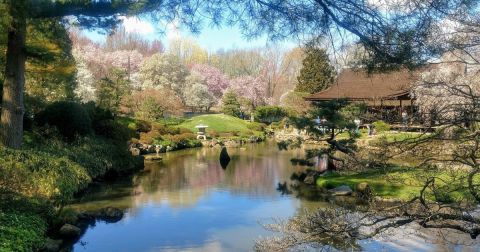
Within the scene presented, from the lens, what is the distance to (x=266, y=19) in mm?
4164

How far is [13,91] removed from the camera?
9445 millimetres

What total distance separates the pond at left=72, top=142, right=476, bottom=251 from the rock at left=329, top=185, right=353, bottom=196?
35.3 inches

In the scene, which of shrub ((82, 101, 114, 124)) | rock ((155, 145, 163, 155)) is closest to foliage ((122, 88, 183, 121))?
rock ((155, 145, 163, 155))

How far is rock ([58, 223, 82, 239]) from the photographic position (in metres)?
7.73

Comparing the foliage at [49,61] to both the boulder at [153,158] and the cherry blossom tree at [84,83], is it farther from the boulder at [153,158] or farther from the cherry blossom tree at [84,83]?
the cherry blossom tree at [84,83]

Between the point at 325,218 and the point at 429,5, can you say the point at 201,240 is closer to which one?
the point at 325,218

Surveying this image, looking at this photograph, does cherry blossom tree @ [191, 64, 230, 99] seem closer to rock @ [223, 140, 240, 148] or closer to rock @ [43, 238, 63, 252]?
rock @ [223, 140, 240, 148]

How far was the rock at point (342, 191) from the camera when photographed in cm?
1132

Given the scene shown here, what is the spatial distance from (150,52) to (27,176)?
3388 centimetres

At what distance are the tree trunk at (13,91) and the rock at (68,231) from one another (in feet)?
9.05

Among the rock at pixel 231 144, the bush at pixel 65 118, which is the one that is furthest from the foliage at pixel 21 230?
the rock at pixel 231 144

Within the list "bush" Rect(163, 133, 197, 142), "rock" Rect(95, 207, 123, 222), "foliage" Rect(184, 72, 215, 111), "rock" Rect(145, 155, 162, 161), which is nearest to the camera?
"rock" Rect(95, 207, 123, 222)

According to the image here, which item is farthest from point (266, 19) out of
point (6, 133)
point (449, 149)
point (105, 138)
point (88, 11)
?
point (105, 138)

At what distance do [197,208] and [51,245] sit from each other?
3848 mm
